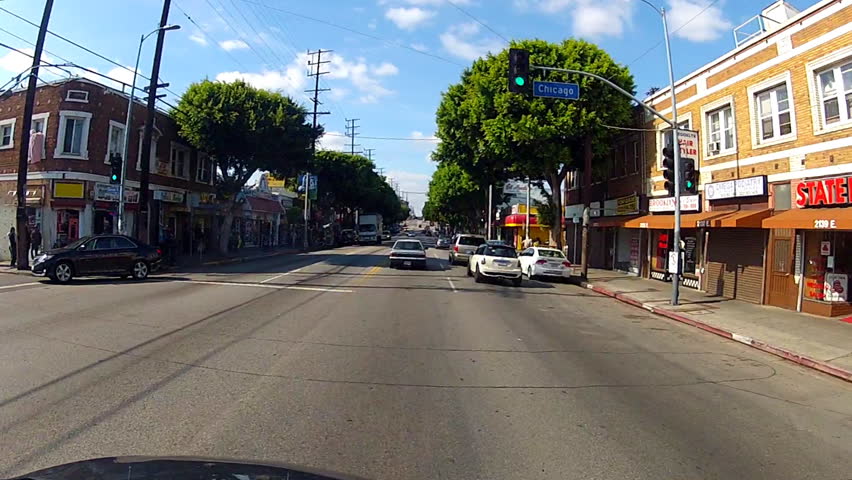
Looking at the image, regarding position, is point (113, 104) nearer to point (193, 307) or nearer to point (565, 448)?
point (193, 307)

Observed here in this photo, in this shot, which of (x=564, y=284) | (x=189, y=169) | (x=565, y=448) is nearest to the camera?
(x=565, y=448)

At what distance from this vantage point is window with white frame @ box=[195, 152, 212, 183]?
36312mm

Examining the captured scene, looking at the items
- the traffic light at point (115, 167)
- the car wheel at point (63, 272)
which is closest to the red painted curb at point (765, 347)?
the car wheel at point (63, 272)

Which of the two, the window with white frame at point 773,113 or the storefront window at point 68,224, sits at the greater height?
the window with white frame at point 773,113

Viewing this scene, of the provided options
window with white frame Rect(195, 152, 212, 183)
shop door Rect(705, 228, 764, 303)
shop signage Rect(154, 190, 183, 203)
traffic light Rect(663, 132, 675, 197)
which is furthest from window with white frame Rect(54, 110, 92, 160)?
shop door Rect(705, 228, 764, 303)

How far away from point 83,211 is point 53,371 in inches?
876

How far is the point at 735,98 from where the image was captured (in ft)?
61.1

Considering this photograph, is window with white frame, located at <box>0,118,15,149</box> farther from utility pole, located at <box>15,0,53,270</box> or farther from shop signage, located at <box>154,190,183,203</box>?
utility pole, located at <box>15,0,53,270</box>

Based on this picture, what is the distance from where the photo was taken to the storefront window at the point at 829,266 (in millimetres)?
14555

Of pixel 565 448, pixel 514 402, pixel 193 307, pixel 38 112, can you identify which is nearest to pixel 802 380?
pixel 514 402

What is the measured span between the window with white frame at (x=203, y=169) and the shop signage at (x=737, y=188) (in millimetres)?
28702

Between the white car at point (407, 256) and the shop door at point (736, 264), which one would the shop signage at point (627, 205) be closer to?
the shop door at point (736, 264)

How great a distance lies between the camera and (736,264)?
18.3m

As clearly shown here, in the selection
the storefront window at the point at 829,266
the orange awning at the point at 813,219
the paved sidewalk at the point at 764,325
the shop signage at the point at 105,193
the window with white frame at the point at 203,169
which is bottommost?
the paved sidewalk at the point at 764,325
